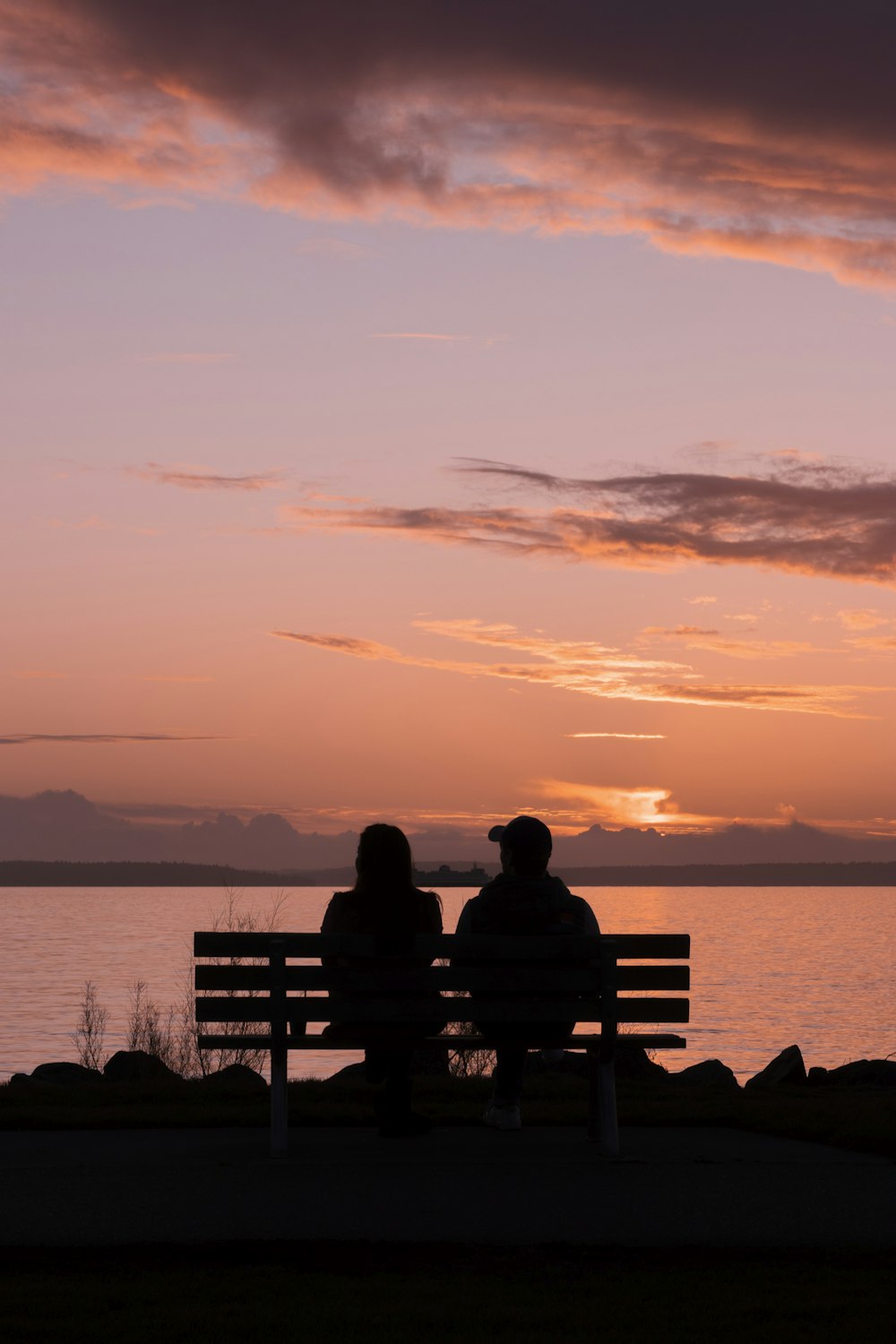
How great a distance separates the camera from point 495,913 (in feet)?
30.8

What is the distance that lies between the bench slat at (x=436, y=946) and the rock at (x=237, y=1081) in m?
4.18

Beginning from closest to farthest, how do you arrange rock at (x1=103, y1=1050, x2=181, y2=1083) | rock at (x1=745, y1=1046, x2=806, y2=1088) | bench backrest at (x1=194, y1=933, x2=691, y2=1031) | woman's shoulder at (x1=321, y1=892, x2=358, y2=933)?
bench backrest at (x1=194, y1=933, x2=691, y2=1031)
woman's shoulder at (x1=321, y1=892, x2=358, y2=933)
rock at (x1=103, y1=1050, x2=181, y2=1083)
rock at (x1=745, y1=1046, x2=806, y2=1088)

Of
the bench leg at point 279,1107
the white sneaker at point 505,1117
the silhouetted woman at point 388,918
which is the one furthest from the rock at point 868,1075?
the bench leg at point 279,1107

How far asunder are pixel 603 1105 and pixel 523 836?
150 cm

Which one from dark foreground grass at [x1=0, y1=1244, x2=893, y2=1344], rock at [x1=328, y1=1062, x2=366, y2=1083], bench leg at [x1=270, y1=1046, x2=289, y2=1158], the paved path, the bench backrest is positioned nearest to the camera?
dark foreground grass at [x1=0, y1=1244, x2=893, y2=1344]

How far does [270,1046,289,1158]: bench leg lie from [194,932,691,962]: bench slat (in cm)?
54

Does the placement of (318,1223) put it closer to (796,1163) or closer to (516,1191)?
(516,1191)

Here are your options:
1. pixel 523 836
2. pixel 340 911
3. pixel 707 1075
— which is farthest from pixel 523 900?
pixel 707 1075

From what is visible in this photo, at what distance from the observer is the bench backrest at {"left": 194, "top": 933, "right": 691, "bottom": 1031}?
8812mm

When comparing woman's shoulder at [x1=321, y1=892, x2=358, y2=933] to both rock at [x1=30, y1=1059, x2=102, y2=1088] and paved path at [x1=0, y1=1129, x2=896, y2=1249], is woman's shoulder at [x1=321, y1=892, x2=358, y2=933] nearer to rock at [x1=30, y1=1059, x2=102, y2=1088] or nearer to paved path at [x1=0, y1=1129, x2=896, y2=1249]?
paved path at [x1=0, y1=1129, x2=896, y2=1249]

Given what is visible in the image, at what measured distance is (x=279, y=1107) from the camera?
8.79m

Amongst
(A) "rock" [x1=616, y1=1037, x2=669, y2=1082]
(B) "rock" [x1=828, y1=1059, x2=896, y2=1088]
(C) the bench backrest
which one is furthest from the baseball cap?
(B) "rock" [x1=828, y1=1059, x2=896, y2=1088]

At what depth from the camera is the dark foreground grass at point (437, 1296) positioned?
5789mm

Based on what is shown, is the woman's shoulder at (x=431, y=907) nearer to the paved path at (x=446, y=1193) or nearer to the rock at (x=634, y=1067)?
the paved path at (x=446, y=1193)
